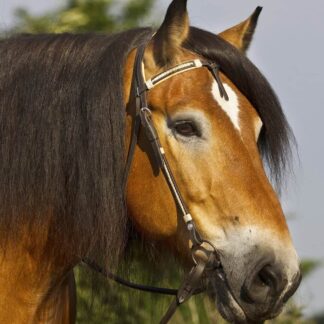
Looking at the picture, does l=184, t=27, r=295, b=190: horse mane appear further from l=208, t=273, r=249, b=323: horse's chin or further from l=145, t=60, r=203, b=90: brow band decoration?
l=208, t=273, r=249, b=323: horse's chin

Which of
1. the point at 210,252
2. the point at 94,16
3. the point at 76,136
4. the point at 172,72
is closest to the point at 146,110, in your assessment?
the point at 172,72

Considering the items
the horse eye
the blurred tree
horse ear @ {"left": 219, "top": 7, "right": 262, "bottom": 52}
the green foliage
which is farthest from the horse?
the green foliage

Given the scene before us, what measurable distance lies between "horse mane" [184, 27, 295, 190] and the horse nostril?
66cm

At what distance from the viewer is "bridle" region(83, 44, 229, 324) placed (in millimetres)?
3744

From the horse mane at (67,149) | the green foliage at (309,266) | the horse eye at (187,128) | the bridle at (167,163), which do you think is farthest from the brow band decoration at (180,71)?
the green foliage at (309,266)

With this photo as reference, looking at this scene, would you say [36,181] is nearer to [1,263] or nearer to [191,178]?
[1,263]

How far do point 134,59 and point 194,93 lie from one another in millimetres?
346

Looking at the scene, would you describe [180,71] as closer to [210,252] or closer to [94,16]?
[210,252]

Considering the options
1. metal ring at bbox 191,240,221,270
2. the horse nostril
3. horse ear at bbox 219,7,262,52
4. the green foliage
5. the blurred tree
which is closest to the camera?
the horse nostril

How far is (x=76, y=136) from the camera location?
3.94 metres

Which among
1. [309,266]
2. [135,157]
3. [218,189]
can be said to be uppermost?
[135,157]

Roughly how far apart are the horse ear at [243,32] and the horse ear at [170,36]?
1.39 feet

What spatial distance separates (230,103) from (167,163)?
1.13 feet

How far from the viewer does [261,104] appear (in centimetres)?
400
